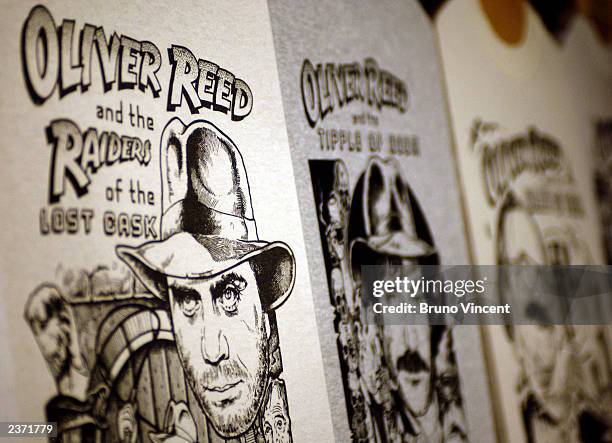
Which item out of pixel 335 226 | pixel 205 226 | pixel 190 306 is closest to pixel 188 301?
pixel 190 306

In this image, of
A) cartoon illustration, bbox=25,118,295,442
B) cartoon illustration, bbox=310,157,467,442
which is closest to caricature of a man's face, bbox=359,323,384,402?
cartoon illustration, bbox=310,157,467,442

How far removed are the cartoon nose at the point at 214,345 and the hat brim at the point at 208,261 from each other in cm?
10

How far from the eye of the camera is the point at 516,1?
7.35 ft

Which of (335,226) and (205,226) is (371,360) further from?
(205,226)

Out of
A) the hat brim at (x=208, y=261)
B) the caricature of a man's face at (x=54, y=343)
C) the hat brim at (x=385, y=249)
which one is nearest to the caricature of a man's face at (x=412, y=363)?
the hat brim at (x=385, y=249)

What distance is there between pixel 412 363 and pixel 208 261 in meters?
0.62

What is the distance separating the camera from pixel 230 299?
3.66 feet

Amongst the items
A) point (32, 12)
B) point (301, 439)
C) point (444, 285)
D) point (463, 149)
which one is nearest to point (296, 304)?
point (301, 439)

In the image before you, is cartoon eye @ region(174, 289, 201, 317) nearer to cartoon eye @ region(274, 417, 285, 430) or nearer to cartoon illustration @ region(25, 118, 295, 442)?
cartoon illustration @ region(25, 118, 295, 442)

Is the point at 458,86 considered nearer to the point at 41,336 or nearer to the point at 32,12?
the point at 32,12

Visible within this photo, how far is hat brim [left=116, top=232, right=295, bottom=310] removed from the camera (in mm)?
1007

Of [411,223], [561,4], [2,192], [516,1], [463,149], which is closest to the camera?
[2,192]

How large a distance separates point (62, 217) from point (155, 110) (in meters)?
0.26

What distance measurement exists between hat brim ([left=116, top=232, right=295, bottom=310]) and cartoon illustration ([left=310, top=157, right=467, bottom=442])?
141 millimetres
